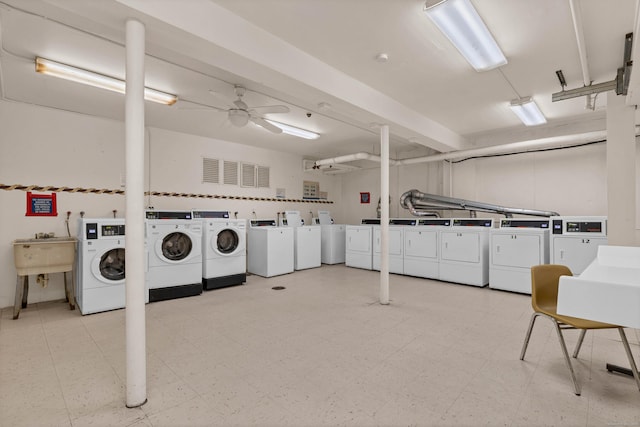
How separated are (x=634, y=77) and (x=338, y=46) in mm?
2394

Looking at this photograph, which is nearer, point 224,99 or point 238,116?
point 224,99

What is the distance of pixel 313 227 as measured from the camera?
6.69 metres

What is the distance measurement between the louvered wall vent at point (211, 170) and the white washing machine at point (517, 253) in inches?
202

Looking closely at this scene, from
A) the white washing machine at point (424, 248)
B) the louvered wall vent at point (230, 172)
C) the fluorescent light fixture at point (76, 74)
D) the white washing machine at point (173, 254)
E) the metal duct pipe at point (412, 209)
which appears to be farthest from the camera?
the metal duct pipe at point (412, 209)

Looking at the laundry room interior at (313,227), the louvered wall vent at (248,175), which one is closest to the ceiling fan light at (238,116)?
the laundry room interior at (313,227)

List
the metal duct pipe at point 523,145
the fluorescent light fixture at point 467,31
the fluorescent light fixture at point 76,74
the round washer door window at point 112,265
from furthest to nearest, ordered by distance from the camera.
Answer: the metal duct pipe at point 523,145 < the round washer door window at point 112,265 < the fluorescent light fixture at point 76,74 < the fluorescent light fixture at point 467,31

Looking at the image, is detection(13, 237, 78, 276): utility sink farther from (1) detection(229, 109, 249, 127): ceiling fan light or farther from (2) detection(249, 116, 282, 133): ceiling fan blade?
(2) detection(249, 116, 282, 133): ceiling fan blade

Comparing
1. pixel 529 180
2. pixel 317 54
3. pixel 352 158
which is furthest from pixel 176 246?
pixel 529 180

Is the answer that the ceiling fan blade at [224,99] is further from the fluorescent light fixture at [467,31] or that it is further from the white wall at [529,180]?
the white wall at [529,180]

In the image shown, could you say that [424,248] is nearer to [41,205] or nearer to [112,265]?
[112,265]

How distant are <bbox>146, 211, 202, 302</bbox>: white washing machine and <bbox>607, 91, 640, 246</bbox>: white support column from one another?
5163 millimetres

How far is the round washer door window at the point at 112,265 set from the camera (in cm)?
382

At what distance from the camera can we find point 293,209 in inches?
294

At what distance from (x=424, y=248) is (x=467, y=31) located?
12.9 feet
